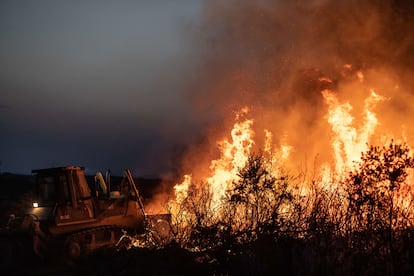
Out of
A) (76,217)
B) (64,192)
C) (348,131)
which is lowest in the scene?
(76,217)

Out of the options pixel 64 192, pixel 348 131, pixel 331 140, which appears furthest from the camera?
pixel 331 140

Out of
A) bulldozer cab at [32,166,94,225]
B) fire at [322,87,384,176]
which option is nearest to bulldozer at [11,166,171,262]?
bulldozer cab at [32,166,94,225]

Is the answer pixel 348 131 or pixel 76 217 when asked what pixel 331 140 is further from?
pixel 76 217

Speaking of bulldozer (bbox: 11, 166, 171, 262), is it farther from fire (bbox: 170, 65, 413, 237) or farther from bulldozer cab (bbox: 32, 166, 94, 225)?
fire (bbox: 170, 65, 413, 237)

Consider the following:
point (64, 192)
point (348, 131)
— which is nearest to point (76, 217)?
point (64, 192)

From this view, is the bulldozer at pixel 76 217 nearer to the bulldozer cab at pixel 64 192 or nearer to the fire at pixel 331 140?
the bulldozer cab at pixel 64 192

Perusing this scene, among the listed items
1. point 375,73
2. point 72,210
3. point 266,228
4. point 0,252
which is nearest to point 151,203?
point 72,210

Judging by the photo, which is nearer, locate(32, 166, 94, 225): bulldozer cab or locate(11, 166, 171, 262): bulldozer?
locate(11, 166, 171, 262): bulldozer

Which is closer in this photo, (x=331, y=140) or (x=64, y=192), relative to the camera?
(x=64, y=192)

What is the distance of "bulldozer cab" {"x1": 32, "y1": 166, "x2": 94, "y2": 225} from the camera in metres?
14.0

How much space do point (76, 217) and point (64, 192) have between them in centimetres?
96

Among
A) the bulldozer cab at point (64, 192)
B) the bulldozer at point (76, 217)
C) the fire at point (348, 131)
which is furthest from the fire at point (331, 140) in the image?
the bulldozer cab at point (64, 192)

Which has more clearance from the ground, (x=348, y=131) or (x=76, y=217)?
(x=348, y=131)

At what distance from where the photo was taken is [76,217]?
14.2 meters
